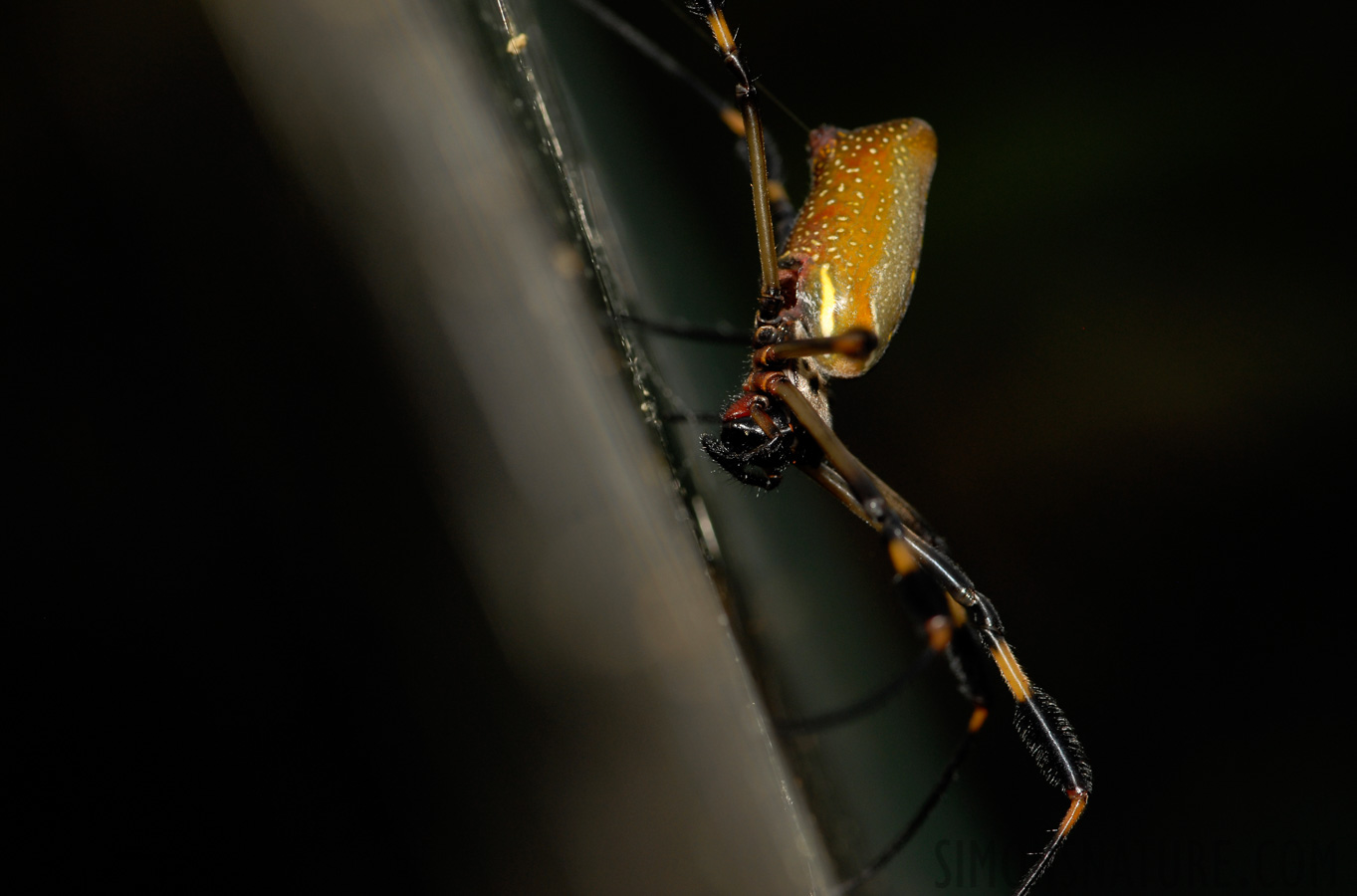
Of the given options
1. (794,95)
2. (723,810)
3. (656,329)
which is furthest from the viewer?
(794,95)

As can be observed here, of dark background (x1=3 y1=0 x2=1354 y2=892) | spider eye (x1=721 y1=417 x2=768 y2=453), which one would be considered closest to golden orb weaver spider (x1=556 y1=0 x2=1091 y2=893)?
spider eye (x1=721 y1=417 x2=768 y2=453)

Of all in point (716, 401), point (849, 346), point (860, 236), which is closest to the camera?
point (849, 346)

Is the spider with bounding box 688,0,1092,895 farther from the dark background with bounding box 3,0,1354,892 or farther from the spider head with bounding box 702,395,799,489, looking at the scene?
the dark background with bounding box 3,0,1354,892

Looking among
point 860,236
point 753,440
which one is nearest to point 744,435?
point 753,440

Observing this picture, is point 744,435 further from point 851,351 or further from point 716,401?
point 716,401

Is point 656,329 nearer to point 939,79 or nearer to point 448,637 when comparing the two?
point 448,637

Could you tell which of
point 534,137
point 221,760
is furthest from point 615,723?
point 534,137
